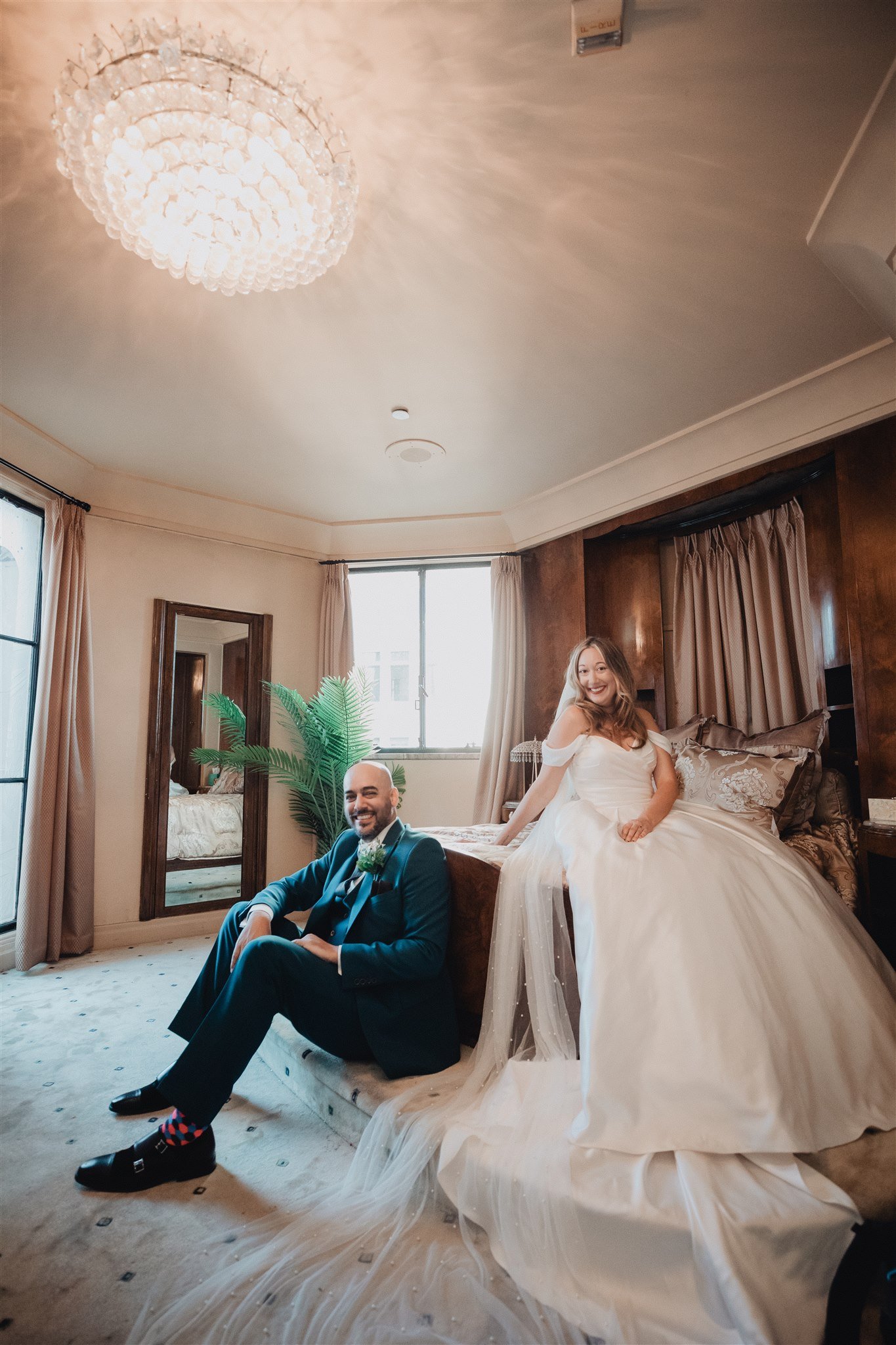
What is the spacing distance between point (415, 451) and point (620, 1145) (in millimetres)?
3859

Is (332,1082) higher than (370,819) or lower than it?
lower

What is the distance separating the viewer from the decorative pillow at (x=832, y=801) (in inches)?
134

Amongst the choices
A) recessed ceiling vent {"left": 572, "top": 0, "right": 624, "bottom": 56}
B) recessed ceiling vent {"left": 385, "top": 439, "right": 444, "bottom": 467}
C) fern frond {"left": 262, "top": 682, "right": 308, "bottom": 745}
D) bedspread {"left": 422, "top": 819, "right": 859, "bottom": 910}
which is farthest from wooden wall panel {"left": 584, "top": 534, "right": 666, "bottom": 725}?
recessed ceiling vent {"left": 572, "top": 0, "right": 624, "bottom": 56}

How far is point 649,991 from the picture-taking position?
189 cm

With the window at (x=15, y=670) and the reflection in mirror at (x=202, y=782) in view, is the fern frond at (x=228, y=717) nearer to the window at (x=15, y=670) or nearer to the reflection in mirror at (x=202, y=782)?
the reflection in mirror at (x=202, y=782)

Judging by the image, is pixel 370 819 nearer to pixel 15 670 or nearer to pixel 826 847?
pixel 826 847

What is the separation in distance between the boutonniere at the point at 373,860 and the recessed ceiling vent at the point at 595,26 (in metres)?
2.49

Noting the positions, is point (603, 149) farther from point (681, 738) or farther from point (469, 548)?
point (469, 548)

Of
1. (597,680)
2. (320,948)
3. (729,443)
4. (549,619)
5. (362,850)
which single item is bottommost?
(320,948)

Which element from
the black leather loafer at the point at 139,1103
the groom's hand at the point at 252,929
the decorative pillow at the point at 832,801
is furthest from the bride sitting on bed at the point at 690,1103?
the black leather loafer at the point at 139,1103

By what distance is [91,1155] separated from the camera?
7.13ft

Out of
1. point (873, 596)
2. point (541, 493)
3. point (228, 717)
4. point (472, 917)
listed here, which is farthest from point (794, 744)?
point (228, 717)

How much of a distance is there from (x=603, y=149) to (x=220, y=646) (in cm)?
422

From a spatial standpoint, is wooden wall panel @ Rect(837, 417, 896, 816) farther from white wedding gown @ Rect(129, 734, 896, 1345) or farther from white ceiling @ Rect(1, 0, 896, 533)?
white wedding gown @ Rect(129, 734, 896, 1345)
